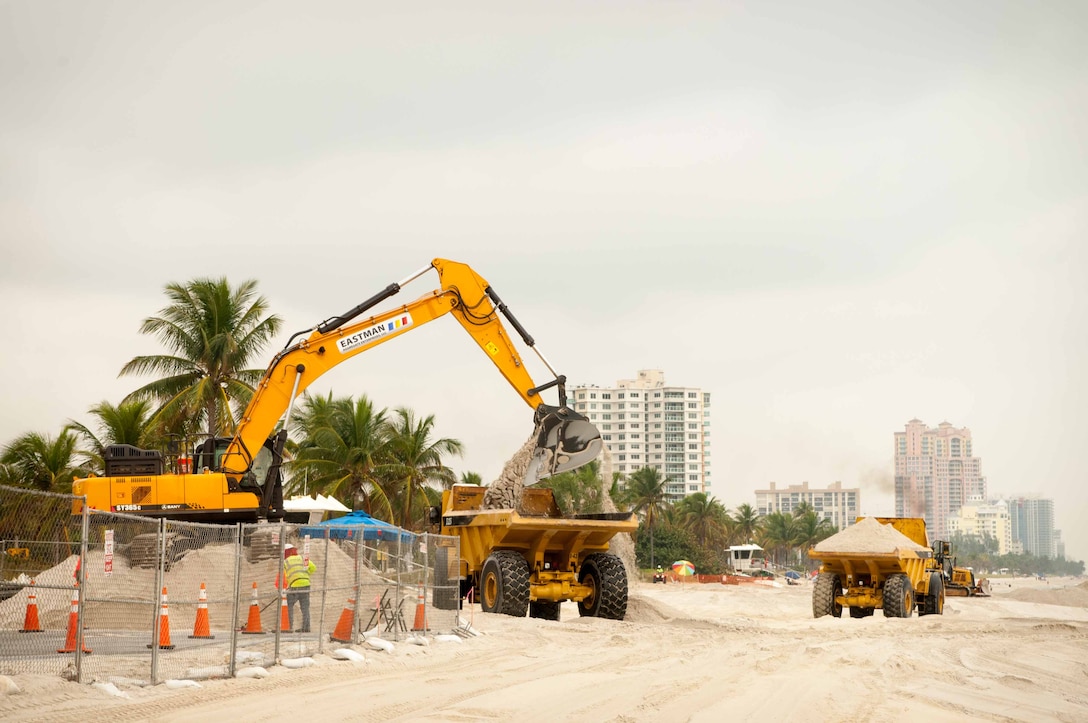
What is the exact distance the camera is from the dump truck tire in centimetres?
1923

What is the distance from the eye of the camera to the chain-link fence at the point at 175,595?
427 inches

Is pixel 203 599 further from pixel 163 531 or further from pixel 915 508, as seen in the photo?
pixel 915 508

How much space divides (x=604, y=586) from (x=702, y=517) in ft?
320

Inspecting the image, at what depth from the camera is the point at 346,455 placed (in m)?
44.8

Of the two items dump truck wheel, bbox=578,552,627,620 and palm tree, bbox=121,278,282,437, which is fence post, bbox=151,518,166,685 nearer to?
dump truck wheel, bbox=578,552,627,620

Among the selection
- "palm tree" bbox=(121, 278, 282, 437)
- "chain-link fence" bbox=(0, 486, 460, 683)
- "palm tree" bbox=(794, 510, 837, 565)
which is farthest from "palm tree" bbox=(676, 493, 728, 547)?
"chain-link fence" bbox=(0, 486, 460, 683)

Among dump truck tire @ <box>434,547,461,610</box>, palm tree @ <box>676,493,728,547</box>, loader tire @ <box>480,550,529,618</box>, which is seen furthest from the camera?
palm tree @ <box>676,493,728,547</box>

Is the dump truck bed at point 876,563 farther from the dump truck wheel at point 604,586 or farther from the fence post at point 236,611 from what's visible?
the fence post at point 236,611

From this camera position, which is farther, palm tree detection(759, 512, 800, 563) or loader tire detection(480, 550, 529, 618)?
palm tree detection(759, 512, 800, 563)

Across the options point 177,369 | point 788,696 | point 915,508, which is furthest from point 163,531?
point 915,508

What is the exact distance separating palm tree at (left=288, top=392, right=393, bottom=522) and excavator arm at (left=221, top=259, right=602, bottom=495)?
22.4 m

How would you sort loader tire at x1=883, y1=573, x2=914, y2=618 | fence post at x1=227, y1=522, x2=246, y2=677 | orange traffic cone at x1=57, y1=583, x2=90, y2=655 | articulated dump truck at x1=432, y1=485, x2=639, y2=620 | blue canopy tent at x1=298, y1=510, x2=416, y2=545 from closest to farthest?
orange traffic cone at x1=57, y1=583, x2=90, y2=655 → fence post at x1=227, y1=522, x2=246, y2=677 → blue canopy tent at x1=298, y1=510, x2=416, y2=545 → articulated dump truck at x1=432, y1=485, x2=639, y2=620 → loader tire at x1=883, y1=573, x2=914, y2=618

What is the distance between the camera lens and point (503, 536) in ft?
71.9

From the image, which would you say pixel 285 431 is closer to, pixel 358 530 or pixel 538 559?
pixel 538 559
